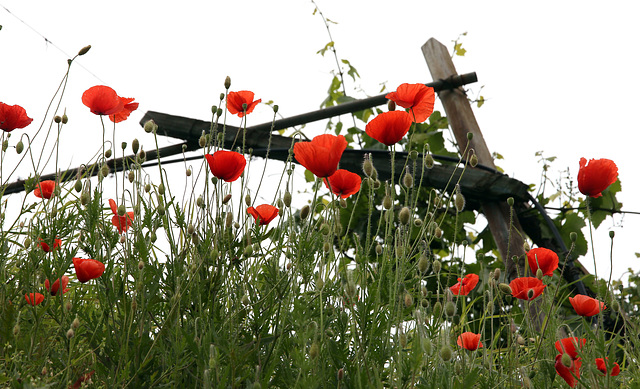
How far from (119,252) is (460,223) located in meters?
2.29

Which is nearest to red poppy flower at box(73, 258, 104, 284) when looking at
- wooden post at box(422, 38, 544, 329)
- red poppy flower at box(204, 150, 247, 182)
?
red poppy flower at box(204, 150, 247, 182)

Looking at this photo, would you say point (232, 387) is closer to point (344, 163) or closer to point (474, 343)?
point (474, 343)

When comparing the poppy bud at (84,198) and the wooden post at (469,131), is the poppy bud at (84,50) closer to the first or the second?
the poppy bud at (84,198)

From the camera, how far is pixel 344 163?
10.2ft

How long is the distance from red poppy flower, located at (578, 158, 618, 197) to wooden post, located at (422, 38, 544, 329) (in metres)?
1.49

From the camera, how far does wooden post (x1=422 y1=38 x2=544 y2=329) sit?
3.11m

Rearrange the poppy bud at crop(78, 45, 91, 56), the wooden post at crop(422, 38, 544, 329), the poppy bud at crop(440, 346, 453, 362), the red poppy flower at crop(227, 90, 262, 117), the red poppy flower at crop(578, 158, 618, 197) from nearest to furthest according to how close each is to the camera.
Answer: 1. the poppy bud at crop(440, 346, 453, 362)
2. the red poppy flower at crop(578, 158, 618, 197)
3. the poppy bud at crop(78, 45, 91, 56)
4. the red poppy flower at crop(227, 90, 262, 117)
5. the wooden post at crop(422, 38, 544, 329)

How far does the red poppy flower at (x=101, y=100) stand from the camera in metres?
1.61

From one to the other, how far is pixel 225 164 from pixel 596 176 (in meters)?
0.97

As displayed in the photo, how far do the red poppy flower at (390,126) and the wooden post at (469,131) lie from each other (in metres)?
1.84

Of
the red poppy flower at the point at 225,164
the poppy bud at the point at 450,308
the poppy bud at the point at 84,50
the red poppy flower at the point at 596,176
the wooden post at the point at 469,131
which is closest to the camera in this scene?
the poppy bud at the point at 450,308

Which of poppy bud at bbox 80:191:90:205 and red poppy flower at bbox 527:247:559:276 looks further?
red poppy flower at bbox 527:247:559:276

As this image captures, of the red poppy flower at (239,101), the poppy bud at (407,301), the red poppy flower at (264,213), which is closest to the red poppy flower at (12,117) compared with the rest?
the red poppy flower at (239,101)

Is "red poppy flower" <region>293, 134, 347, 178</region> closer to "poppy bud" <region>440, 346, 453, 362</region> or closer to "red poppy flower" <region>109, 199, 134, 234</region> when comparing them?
"poppy bud" <region>440, 346, 453, 362</region>
